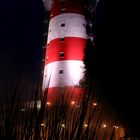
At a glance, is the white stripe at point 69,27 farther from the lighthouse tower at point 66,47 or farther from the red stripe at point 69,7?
the red stripe at point 69,7

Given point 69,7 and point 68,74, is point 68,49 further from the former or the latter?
point 69,7

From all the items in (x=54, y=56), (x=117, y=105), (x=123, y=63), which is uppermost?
(x=54, y=56)

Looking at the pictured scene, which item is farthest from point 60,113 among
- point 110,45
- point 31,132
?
point 110,45

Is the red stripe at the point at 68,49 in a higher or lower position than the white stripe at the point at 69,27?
lower

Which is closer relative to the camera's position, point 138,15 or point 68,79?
point 138,15

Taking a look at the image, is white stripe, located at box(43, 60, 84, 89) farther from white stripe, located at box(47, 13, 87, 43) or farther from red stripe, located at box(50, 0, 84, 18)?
red stripe, located at box(50, 0, 84, 18)

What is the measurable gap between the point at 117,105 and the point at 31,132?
11.2 m

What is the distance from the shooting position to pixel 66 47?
2620 cm

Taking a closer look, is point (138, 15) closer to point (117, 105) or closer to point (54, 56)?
point (117, 105)

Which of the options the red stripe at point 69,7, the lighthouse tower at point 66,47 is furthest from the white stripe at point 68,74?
the red stripe at point 69,7

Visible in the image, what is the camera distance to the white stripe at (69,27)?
85.7 feet

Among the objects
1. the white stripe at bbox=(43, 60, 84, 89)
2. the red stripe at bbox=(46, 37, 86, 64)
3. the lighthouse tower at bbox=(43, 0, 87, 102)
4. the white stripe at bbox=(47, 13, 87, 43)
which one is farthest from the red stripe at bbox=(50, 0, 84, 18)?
the white stripe at bbox=(43, 60, 84, 89)

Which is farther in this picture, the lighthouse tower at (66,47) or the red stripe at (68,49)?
the red stripe at (68,49)

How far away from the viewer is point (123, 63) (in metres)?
11.7
